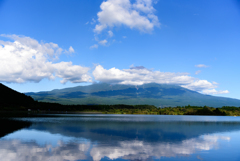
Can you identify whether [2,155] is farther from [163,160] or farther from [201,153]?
[201,153]

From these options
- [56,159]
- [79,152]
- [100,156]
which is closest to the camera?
[56,159]

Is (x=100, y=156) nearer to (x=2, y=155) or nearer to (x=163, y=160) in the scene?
(x=163, y=160)

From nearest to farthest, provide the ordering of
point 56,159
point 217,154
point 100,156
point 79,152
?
point 56,159 < point 100,156 < point 79,152 < point 217,154

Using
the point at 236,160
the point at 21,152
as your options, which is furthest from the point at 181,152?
the point at 21,152

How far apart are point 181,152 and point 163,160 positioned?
5120 millimetres

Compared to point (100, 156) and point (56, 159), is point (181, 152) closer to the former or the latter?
point (100, 156)

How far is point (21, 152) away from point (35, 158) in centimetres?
360

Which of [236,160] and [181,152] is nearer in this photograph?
[236,160]

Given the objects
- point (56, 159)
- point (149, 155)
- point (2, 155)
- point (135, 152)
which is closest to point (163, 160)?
point (149, 155)

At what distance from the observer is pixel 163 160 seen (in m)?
21.8

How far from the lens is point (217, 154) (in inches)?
1012

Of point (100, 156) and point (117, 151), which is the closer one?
point (100, 156)

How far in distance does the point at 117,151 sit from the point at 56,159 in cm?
745

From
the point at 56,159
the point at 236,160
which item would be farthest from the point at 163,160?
the point at 56,159
